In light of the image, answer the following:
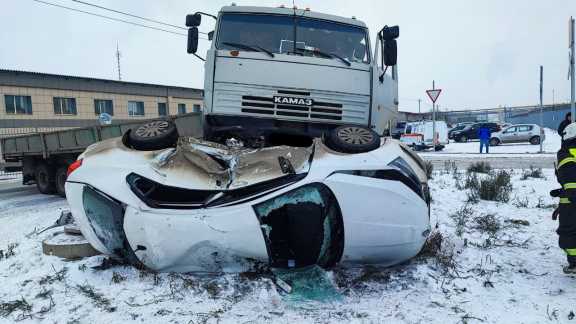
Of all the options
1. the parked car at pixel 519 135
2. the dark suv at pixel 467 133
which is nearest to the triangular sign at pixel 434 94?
the parked car at pixel 519 135

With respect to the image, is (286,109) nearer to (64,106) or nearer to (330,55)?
(330,55)

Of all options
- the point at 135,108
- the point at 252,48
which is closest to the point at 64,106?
the point at 135,108

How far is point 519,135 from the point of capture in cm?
2402

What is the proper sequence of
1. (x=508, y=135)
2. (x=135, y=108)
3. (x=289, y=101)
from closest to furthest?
(x=289, y=101) → (x=508, y=135) → (x=135, y=108)

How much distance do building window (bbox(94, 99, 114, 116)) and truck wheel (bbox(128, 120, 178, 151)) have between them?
29448 millimetres

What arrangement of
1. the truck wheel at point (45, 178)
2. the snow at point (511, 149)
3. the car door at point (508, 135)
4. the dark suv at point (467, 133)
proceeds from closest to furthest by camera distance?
1. the truck wheel at point (45, 178)
2. the snow at point (511, 149)
3. the car door at point (508, 135)
4. the dark suv at point (467, 133)

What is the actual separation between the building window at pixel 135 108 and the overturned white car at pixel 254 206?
31043mm

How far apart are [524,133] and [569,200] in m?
23.7

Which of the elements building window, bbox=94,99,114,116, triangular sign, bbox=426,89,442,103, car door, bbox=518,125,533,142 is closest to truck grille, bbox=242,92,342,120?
triangular sign, bbox=426,89,442,103

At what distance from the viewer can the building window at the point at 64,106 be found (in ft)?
90.4

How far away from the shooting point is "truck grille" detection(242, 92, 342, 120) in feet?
13.9

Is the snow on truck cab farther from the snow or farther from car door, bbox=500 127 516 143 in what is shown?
car door, bbox=500 127 516 143

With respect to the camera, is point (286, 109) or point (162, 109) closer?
point (286, 109)

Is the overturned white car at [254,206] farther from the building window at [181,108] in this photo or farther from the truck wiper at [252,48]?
the building window at [181,108]
